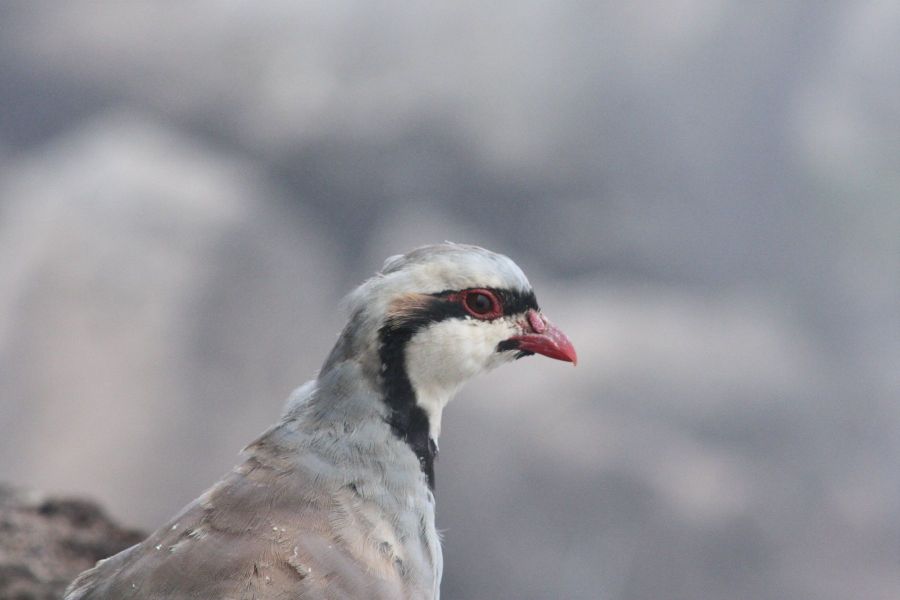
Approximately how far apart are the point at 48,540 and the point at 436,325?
10.6 ft

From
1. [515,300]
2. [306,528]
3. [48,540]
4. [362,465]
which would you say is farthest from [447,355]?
[48,540]

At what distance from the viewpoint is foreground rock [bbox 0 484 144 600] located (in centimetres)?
486

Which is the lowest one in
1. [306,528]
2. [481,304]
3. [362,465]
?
[306,528]

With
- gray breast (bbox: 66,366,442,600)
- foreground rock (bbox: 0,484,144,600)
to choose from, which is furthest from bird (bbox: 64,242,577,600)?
foreground rock (bbox: 0,484,144,600)

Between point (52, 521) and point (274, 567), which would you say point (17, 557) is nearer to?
point (52, 521)

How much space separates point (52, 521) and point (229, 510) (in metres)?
3.18

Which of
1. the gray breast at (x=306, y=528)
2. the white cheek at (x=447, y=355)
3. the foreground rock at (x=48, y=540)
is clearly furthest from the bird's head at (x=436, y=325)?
the foreground rock at (x=48, y=540)

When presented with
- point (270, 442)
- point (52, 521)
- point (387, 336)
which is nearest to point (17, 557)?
point (52, 521)

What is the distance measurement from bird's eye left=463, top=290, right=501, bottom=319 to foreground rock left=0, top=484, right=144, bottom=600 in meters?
2.83

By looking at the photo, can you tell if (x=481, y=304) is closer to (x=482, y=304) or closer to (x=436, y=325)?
(x=482, y=304)

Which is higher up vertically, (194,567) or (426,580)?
(426,580)

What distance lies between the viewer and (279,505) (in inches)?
114

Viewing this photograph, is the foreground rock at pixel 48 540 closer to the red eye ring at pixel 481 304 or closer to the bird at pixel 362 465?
the bird at pixel 362 465

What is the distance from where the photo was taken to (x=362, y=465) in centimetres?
304
